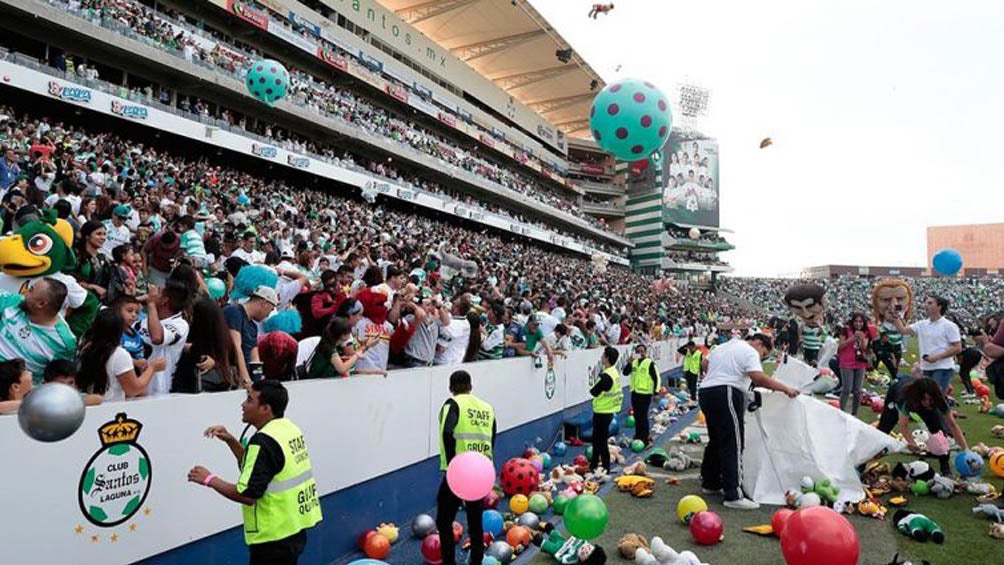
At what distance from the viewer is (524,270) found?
2961cm

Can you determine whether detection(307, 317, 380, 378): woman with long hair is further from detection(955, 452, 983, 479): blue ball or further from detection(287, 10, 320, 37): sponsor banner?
detection(287, 10, 320, 37): sponsor banner

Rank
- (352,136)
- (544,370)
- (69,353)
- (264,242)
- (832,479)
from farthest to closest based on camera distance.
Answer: (352,136)
(264,242)
(544,370)
(832,479)
(69,353)

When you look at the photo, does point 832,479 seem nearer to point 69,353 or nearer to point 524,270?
point 69,353

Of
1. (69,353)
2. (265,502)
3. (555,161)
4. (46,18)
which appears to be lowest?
(265,502)

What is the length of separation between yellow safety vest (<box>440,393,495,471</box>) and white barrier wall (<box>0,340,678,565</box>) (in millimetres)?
908

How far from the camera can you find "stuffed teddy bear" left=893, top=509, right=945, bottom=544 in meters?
5.52

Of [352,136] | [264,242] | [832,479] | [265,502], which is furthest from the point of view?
[352,136]

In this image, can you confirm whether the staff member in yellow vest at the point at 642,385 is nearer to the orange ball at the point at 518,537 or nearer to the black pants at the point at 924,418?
the black pants at the point at 924,418

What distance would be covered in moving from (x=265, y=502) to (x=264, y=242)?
9040mm

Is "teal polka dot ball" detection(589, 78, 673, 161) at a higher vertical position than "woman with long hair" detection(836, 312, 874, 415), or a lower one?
higher

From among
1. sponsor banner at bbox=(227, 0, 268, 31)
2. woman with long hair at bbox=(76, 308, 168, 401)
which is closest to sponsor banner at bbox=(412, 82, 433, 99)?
sponsor banner at bbox=(227, 0, 268, 31)

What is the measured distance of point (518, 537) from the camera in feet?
18.7

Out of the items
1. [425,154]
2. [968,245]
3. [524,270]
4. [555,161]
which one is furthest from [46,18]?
[968,245]

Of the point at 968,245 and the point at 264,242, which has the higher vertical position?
the point at 968,245
